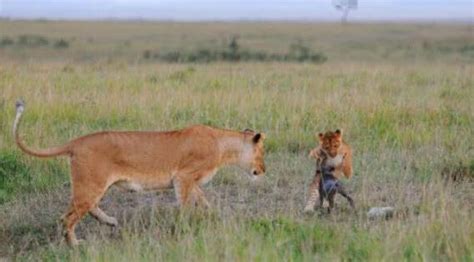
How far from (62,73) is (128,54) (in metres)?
15.0

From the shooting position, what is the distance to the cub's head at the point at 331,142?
702 centimetres

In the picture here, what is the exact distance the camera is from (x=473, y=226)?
19.9 feet

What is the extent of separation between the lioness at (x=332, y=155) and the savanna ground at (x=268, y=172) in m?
0.14

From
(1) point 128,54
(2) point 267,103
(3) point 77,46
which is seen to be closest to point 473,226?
(2) point 267,103

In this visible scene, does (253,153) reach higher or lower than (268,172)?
higher

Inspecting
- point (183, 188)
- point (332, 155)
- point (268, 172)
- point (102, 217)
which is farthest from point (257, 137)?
point (268, 172)

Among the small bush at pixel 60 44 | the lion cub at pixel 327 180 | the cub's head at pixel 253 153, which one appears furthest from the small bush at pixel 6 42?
the lion cub at pixel 327 180

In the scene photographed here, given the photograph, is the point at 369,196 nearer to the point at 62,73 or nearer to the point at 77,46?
the point at 62,73

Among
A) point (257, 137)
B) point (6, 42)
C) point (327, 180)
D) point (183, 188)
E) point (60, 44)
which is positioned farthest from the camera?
point (60, 44)

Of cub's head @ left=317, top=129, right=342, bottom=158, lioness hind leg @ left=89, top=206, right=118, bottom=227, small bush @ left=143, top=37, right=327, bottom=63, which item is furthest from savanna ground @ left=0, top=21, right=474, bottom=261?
small bush @ left=143, top=37, right=327, bottom=63

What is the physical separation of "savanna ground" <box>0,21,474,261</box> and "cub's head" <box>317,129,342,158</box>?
463 mm

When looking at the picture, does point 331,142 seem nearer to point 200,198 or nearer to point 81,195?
point 200,198

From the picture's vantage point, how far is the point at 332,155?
7102 mm

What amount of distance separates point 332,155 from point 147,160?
130cm
